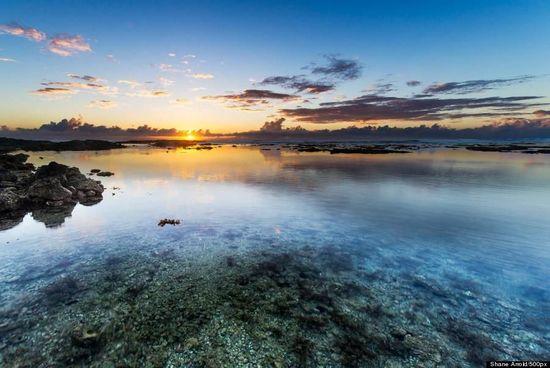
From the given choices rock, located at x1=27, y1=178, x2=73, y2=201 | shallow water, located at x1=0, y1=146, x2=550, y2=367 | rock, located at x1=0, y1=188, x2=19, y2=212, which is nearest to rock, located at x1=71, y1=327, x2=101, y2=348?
shallow water, located at x1=0, y1=146, x2=550, y2=367

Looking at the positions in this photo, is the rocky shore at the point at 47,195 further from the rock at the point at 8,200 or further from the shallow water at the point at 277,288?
the shallow water at the point at 277,288

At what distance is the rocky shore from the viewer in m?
25.7

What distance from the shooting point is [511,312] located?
12.0 m

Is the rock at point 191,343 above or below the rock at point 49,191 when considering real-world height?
below

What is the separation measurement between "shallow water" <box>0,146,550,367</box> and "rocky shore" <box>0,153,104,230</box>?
157cm

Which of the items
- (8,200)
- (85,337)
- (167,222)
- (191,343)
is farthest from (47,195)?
(191,343)

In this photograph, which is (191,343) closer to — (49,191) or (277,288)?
(277,288)

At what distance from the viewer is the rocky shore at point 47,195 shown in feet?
84.4

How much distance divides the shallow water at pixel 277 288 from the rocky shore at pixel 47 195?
1.57 meters

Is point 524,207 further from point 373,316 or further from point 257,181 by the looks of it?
point 257,181

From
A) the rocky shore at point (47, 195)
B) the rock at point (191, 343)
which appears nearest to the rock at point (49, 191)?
the rocky shore at point (47, 195)

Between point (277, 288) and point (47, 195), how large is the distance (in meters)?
30.8

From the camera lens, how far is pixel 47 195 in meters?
30.2

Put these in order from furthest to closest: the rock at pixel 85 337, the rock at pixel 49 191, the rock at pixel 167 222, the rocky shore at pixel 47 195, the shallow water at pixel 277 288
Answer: the rock at pixel 49 191, the rocky shore at pixel 47 195, the rock at pixel 167 222, the rock at pixel 85 337, the shallow water at pixel 277 288
